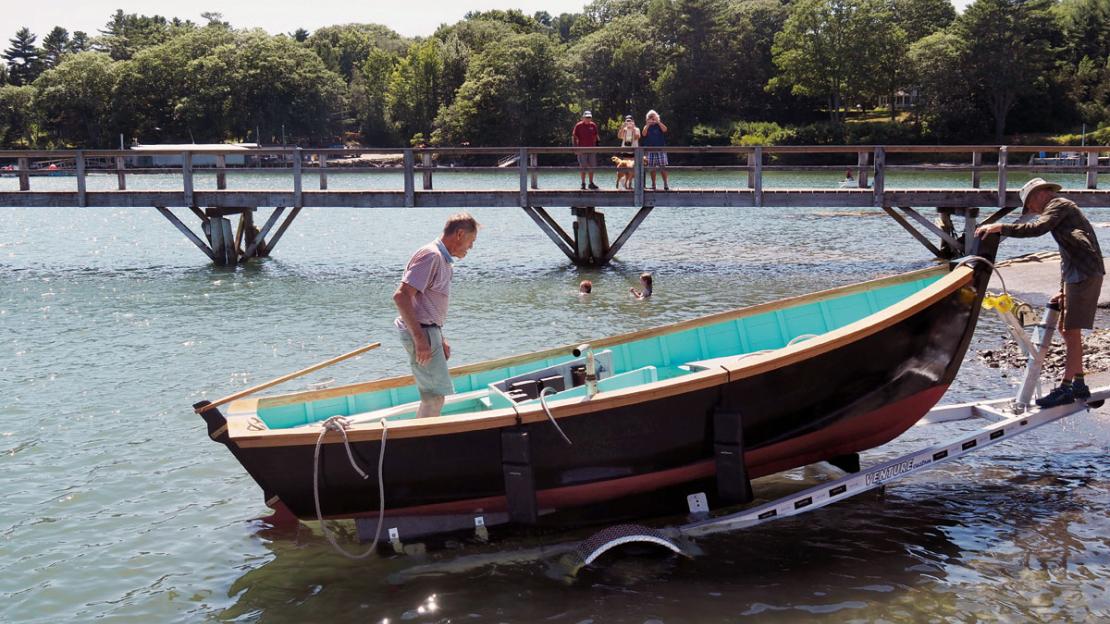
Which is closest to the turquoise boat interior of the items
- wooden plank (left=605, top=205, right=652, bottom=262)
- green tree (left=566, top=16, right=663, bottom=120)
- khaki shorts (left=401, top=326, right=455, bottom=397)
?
khaki shorts (left=401, top=326, right=455, bottom=397)

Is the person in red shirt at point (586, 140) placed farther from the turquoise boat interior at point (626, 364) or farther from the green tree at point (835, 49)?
the green tree at point (835, 49)

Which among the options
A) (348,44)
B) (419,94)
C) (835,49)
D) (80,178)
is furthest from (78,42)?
(80,178)

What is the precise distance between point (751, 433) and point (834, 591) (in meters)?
1.14

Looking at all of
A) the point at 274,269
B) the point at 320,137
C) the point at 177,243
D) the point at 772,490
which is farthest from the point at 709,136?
the point at 772,490

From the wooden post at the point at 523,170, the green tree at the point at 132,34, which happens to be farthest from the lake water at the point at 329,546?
the green tree at the point at 132,34

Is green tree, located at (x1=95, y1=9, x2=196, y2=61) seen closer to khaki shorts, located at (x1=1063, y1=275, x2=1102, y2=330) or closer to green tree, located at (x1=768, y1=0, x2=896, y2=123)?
green tree, located at (x1=768, y1=0, x2=896, y2=123)

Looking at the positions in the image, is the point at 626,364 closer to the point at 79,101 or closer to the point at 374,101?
the point at 79,101

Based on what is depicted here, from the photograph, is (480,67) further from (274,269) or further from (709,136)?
(274,269)

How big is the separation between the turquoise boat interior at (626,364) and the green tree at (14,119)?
11082 cm

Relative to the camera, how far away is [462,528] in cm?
709

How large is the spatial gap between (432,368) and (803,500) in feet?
8.62

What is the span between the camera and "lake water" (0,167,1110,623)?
21.6 ft

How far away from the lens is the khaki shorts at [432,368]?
7.08 metres

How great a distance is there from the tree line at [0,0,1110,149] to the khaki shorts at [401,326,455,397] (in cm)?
7319
